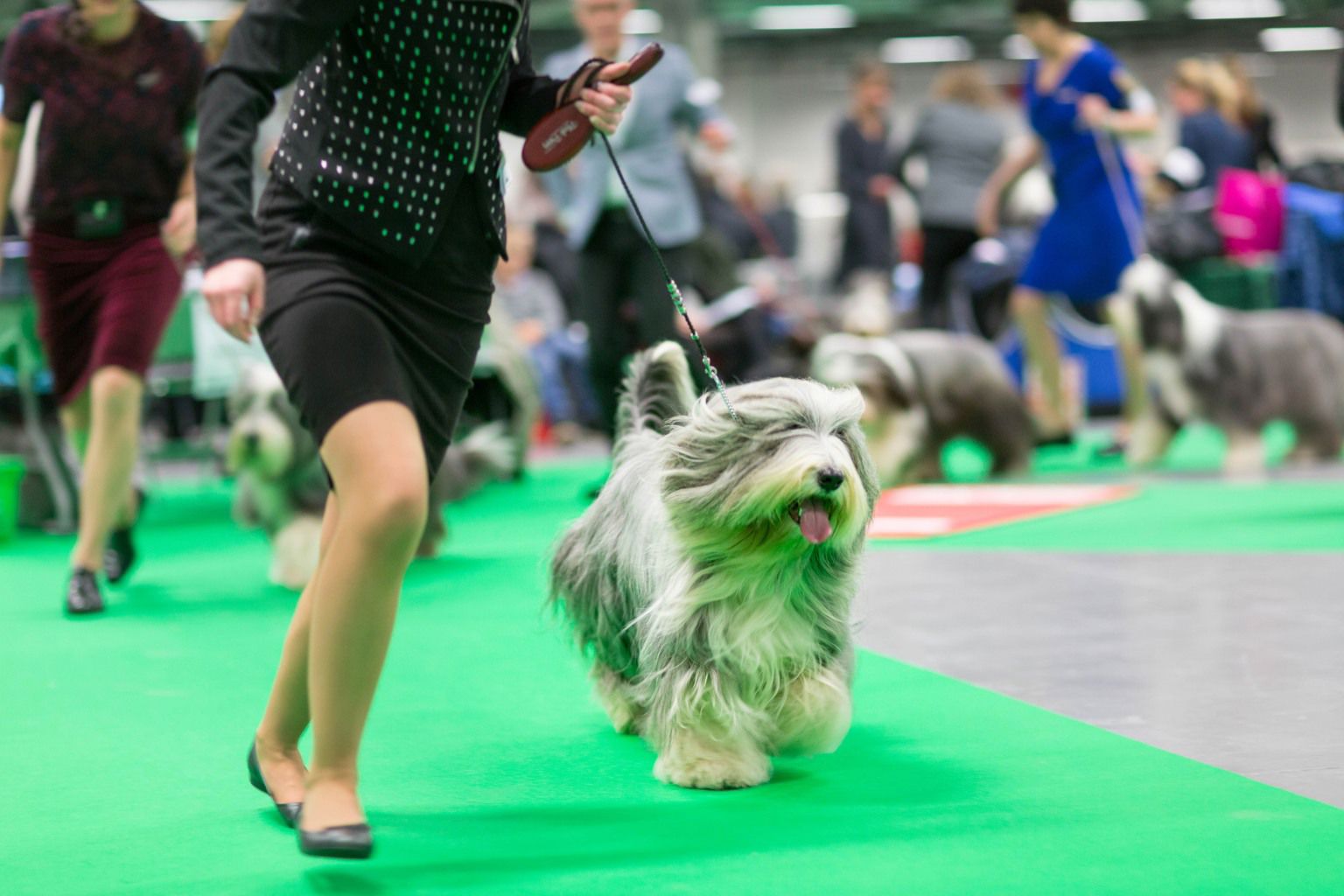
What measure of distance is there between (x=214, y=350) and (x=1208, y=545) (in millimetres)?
4155

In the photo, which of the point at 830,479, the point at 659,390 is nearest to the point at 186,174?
the point at 659,390

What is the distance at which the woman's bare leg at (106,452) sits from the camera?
437 cm

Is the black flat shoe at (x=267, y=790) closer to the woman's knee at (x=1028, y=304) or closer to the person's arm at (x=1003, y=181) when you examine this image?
the woman's knee at (x=1028, y=304)

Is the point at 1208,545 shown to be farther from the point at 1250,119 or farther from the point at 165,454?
the point at 1250,119

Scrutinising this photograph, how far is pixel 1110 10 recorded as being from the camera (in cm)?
2291

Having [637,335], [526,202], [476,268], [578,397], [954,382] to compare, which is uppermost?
[476,268]

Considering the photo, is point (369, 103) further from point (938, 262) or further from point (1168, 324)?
point (938, 262)

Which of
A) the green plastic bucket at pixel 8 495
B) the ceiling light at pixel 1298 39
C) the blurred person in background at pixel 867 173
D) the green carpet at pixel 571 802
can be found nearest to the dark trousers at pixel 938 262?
the blurred person in background at pixel 867 173

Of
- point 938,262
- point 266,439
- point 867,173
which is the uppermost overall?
point 266,439

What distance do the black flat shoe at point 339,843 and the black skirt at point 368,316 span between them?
51 centimetres

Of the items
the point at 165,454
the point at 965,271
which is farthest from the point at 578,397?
the point at 165,454

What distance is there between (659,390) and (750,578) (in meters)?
0.65

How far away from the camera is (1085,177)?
732cm

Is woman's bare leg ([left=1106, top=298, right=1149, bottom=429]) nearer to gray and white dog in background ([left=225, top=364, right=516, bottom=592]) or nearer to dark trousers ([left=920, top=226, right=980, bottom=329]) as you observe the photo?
dark trousers ([left=920, top=226, right=980, bottom=329])
